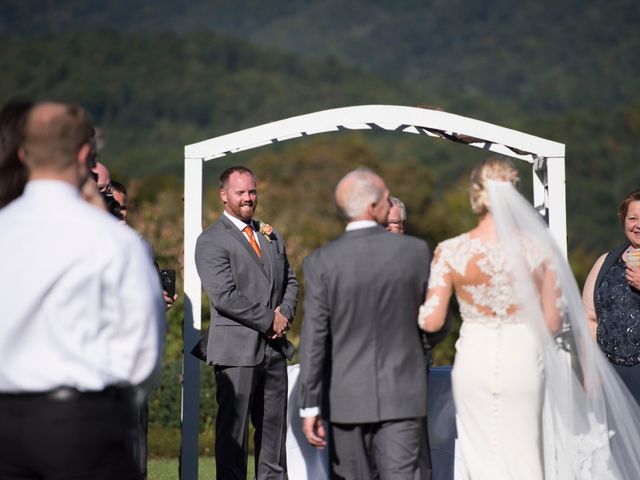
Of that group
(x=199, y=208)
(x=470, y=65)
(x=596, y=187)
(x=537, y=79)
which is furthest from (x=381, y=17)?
(x=199, y=208)

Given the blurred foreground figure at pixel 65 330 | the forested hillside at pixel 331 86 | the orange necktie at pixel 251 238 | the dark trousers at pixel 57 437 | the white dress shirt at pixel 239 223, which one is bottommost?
the dark trousers at pixel 57 437

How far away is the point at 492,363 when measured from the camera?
17.2 feet

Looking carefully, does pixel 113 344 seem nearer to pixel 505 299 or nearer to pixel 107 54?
pixel 505 299

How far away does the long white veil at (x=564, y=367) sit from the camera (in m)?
5.21

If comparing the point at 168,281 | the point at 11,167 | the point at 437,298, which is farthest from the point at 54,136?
the point at 168,281

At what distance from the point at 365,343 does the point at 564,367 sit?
1053 millimetres

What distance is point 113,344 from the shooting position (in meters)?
3.53

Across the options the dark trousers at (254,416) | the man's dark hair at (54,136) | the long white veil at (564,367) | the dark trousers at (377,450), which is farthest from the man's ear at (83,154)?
the dark trousers at (254,416)

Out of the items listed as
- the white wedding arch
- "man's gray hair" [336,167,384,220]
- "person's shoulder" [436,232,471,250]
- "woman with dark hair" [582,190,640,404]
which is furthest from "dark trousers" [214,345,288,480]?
"woman with dark hair" [582,190,640,404]

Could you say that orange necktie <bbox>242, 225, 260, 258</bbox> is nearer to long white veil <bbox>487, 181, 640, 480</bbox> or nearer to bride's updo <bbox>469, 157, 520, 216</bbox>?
bride's updo <bbox>469, 157, 520, 216</bbox>

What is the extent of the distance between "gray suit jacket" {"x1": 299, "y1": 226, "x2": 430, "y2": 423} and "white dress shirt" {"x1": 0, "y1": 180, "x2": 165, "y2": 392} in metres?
1.69

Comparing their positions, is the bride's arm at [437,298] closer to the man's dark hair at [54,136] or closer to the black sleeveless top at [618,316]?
the black sleeveless top at [618,316]

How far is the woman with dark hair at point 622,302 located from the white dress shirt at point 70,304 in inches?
155

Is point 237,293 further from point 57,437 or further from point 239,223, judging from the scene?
point 57,437
